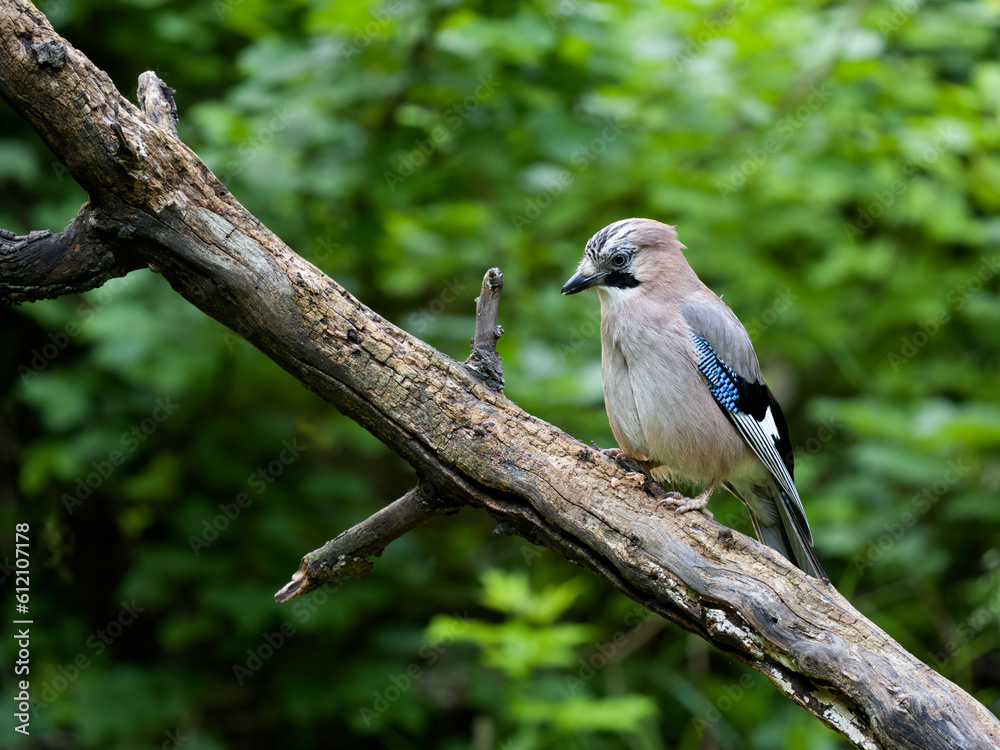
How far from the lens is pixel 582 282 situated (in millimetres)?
4062

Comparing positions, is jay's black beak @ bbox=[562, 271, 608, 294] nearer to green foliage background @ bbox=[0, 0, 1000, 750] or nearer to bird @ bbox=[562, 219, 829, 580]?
bird @ bbox=[562, 219, 829, 580]

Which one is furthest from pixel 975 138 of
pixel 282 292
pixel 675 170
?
pixel 282 292

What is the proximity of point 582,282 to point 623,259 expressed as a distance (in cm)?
23

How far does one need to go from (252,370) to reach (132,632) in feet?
7.05

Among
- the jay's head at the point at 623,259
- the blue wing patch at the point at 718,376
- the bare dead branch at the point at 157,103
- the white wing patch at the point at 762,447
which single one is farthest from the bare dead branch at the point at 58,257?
the white wing patch at the point at 762,447

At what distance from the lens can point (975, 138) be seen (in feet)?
17.2

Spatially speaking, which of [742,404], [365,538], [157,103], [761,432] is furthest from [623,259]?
[157,103]

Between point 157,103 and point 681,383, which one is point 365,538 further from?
point 157,103

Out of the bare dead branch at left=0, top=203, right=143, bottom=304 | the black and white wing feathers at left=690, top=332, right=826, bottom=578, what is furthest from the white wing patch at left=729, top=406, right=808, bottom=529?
the bare dead branch at left=0, top=203, right=143, bottom=304

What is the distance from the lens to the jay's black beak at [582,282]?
4047mm

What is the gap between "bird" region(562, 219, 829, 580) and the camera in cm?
390

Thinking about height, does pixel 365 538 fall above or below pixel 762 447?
above

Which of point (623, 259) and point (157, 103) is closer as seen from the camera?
point (157, 103)

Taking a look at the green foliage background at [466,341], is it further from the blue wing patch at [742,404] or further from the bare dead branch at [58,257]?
the bare dead branch at [58,257]
